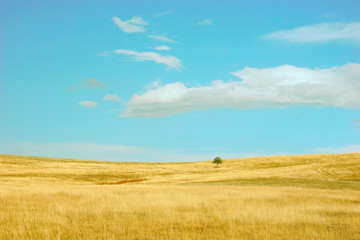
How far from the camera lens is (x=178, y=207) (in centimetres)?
1845

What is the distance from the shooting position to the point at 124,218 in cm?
1490

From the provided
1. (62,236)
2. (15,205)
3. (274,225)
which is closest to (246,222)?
(274,225)

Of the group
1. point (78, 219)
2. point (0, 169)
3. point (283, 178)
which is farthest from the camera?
point (0, 169)

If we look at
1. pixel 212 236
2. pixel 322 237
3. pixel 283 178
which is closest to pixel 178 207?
pixel 212 236

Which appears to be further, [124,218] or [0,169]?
[0,169]

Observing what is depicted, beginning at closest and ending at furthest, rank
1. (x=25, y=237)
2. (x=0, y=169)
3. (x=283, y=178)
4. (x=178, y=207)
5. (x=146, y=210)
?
(x=25, y=237) → (x=146, y=210) → (x=178, y=207) → (x=283, y=178) → (x=0, y=169)

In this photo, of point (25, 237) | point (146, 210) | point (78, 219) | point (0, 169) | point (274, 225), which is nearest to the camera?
point (25, 237)

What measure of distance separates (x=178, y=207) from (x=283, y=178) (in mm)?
36382

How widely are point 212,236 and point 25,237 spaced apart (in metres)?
5.97

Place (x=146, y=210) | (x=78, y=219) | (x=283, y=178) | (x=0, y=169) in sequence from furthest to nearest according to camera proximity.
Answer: (x=0, y=169) < (x=283, y=178) < (x=146, y=210) < (x=78, y=219)

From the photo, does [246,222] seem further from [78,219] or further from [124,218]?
[78,219]

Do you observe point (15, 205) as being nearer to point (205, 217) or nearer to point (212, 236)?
point (205, 217)

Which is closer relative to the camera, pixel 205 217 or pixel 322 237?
pixel 322 237

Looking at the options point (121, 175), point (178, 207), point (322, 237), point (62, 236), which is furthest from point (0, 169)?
point (322, 237)
